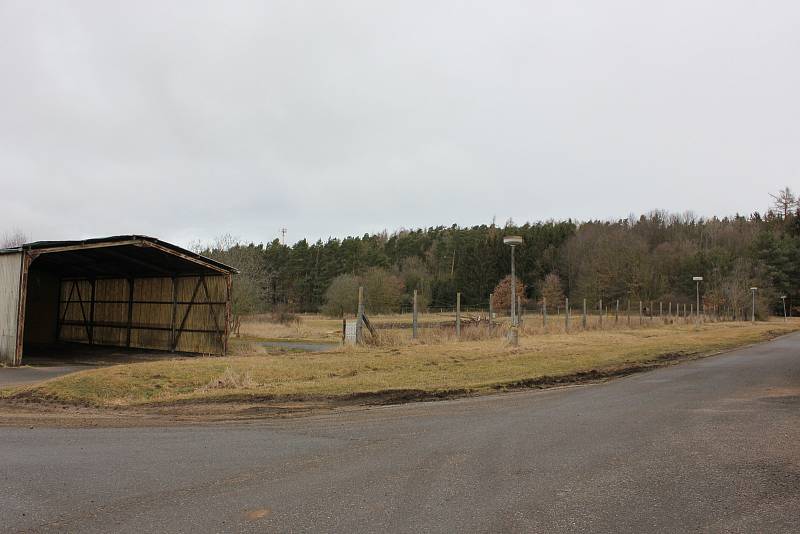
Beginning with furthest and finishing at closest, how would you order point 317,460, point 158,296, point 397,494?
point 158,296
point 317,460
point 397,494

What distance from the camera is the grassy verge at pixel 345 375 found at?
11.8 metres

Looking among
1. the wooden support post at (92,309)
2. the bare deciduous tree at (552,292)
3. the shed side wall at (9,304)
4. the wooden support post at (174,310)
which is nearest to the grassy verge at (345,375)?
the shed side wall at (9,304)

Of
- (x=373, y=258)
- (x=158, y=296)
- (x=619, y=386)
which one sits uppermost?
(x=373, y=258)

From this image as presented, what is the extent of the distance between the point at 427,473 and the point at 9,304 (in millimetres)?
18243

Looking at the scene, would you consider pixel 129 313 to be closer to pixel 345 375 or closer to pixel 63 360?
pixel 63 360

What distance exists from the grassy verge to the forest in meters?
43.5

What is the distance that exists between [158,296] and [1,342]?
8.83 m

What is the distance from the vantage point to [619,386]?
43.3ft

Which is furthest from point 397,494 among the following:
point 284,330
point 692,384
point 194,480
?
point 284,330

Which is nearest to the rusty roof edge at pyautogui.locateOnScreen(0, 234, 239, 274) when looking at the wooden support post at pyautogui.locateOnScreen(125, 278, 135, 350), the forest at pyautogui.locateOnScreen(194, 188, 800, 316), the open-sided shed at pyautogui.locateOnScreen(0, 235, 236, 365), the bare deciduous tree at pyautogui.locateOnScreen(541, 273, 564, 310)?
the open-sided shed at pyautogui.locateOnScreen(0, 235, 236, 365)

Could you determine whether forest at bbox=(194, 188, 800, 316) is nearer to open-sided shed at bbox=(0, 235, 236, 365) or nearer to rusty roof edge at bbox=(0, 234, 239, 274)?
open-sided shed at bbox=(0, 235, 236, 365)

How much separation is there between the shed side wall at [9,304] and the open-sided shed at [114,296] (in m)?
0.03

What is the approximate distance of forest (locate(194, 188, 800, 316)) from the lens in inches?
2904

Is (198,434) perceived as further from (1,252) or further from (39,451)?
(1,252)
